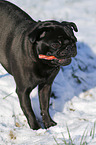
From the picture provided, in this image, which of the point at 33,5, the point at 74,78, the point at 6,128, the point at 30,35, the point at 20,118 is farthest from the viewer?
the point at 33,5

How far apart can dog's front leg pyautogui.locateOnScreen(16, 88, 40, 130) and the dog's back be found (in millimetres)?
511

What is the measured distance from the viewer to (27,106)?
296 centimetres

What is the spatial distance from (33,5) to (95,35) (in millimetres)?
2025

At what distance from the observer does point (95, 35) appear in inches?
230

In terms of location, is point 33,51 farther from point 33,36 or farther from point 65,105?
point 65,105

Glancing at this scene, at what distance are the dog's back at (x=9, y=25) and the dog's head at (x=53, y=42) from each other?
0.45m

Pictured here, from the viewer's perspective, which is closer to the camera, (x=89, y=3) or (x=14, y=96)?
(x=14, y=96)

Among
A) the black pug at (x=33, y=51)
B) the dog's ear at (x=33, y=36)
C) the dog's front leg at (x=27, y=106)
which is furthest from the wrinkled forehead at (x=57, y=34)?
the dog's front leg at (x=27, y=106)

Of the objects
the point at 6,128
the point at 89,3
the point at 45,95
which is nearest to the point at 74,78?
the point at 45,95

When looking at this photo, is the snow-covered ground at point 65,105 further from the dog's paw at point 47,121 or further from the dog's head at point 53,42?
the dog's head at point 53,42

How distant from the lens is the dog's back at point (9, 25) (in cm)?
304

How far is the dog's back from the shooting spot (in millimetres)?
3035

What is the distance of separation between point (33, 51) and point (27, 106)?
66 cm

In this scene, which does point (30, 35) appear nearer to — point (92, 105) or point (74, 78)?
point (92, 105)
